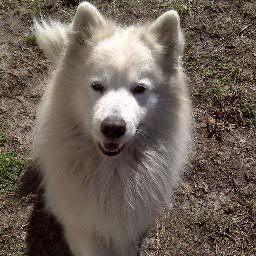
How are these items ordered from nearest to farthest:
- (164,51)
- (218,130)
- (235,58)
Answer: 1. (164,51)
2. (218,130)
3. (235,58)

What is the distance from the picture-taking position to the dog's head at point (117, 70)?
8.86 ft

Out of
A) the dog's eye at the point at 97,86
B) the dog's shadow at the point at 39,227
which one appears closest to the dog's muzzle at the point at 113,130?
the dog's eye at the point at 97,86

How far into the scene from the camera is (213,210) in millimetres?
3873

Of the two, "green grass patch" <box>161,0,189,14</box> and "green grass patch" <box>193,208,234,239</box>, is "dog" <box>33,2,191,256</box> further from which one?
"green grass patch" <box>161,0,189,14</box>

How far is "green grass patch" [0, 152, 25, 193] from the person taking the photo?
154 inches

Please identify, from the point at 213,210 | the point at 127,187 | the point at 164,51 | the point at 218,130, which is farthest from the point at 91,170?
the point at 218,130

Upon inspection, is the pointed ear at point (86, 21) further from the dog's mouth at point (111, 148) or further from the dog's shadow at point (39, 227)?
the dog's shadow at point (39, 227)

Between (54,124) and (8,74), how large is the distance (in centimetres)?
163

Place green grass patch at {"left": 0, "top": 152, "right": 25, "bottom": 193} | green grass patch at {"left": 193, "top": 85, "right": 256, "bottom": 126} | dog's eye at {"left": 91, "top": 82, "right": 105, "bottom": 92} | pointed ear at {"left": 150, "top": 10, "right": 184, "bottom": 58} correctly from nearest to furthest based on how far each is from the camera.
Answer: dog's eye at {"left": 91, "top": 82, "right": 105, "bottom": 92} → pointed ear at {"left": 150, "top": 10, "right": 184, "bottom": 58} → green grass patch at {"left": 0, "top": 152, "right": 25, "bottom": 193} → green grass patch at {"left": 193, "top": 85, "right": 256, "bottom": 126}

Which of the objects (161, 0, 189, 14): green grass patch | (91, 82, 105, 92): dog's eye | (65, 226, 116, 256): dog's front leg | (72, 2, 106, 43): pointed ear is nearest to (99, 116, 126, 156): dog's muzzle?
(91, 82, 105, 92): dog's eye

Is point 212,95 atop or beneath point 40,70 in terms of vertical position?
beneath

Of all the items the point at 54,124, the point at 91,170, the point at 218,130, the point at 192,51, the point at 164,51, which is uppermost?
the point at 164,51

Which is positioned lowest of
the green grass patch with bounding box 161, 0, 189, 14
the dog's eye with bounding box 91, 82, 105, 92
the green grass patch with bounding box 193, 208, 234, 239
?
the green grass patch with bounding box 193, 208, 234, 239

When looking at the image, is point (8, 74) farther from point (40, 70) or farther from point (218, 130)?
point (218, 130)
